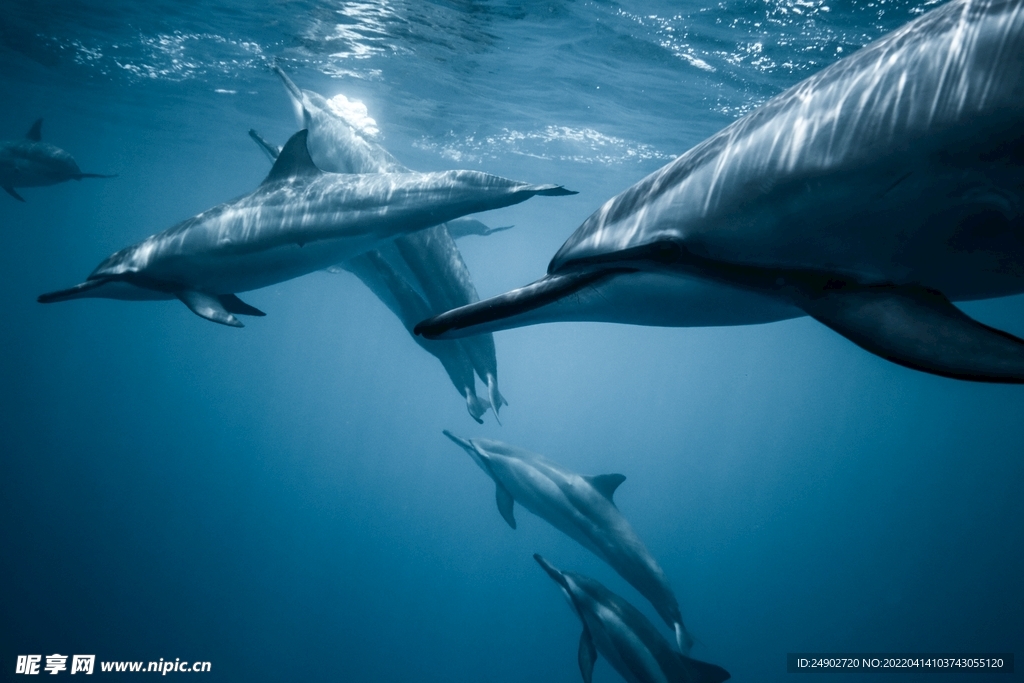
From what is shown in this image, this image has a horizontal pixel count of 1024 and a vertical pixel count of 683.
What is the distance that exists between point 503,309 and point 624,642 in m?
6.62

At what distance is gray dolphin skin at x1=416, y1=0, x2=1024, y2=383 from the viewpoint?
143cm

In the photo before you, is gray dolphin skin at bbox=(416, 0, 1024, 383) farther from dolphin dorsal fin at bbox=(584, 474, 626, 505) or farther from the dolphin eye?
dolphin dorsal fin at bbox=(584, 474, 626, 505)

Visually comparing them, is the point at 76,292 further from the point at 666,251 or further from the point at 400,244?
the point at 666,251

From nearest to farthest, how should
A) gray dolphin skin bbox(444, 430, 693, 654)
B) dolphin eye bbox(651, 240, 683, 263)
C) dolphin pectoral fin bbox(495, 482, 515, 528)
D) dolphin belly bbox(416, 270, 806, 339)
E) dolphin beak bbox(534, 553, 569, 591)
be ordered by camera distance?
1. dolphin eye bbox(651, 240, 683, 263)
2. dolphin belly bbox(416, 270, 806, 339)
3. dolphin beak bbox(534, 553, 569, 591)
4. gray dolphin skin bbox(444, 430, 693, 654)
5. dolphin pectoral fin bbox(495, 482, 515, 528)

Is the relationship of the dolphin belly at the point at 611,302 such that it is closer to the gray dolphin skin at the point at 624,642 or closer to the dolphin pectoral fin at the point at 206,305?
the dolphin pectoral fin at the point at 206,305

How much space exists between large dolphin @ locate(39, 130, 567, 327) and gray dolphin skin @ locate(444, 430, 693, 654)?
6.16 metres

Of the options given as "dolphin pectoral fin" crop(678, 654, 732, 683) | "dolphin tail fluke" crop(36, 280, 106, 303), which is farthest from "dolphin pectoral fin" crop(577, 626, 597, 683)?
"dolphin tail fluke" crop(36, 280, 106, 303)

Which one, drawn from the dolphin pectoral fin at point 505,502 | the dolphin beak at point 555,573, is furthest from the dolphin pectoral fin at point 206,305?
the dolphin pectoral fin at point 505,502

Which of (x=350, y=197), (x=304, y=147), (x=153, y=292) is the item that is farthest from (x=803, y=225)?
(x=153, y=292)

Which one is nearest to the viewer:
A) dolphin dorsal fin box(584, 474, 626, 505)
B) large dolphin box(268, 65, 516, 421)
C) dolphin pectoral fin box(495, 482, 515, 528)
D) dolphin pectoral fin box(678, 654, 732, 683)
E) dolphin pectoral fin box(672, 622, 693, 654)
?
dolphin pectoral fin box(678, 654, 732, 683)

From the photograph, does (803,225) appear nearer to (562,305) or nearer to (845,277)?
(845,277)

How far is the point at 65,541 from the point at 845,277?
2948 cm

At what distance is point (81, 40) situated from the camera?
17094 millimetres

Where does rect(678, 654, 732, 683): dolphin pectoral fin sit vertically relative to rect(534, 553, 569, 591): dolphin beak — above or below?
above
